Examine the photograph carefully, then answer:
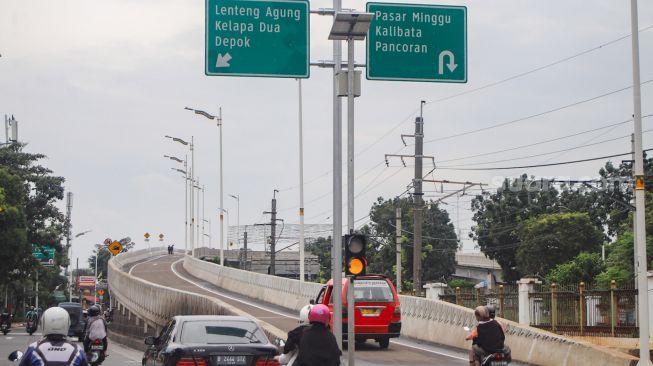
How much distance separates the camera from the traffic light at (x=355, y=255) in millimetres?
17734

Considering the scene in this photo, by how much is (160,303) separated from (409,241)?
53094 millimetres

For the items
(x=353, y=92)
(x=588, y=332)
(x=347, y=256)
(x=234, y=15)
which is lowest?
(x=588, y=332)

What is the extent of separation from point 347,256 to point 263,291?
123 ft

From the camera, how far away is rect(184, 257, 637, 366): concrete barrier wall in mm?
20500

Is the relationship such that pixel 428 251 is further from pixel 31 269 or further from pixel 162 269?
pixel 31 269

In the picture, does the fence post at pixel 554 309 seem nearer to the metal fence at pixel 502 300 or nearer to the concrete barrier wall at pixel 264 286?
the metal fence at pixel 502 300

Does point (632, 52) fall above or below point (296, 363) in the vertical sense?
above

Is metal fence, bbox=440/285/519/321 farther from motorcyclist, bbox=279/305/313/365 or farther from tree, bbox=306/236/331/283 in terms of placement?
tree, bbox=306/236/331/283

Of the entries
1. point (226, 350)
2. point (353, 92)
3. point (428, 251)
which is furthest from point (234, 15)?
point (428, 251)

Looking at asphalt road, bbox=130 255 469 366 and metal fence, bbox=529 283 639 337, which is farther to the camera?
metal fence, bbox=529 283 639 337

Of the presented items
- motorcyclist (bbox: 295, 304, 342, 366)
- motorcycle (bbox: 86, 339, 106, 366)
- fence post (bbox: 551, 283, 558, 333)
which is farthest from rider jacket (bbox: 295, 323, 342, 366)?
fence post (bbox: 551, 283, 558, 333)

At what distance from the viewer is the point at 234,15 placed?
799 inches

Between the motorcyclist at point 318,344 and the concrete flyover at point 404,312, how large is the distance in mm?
9204

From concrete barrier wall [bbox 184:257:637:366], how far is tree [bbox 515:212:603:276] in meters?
32.9
